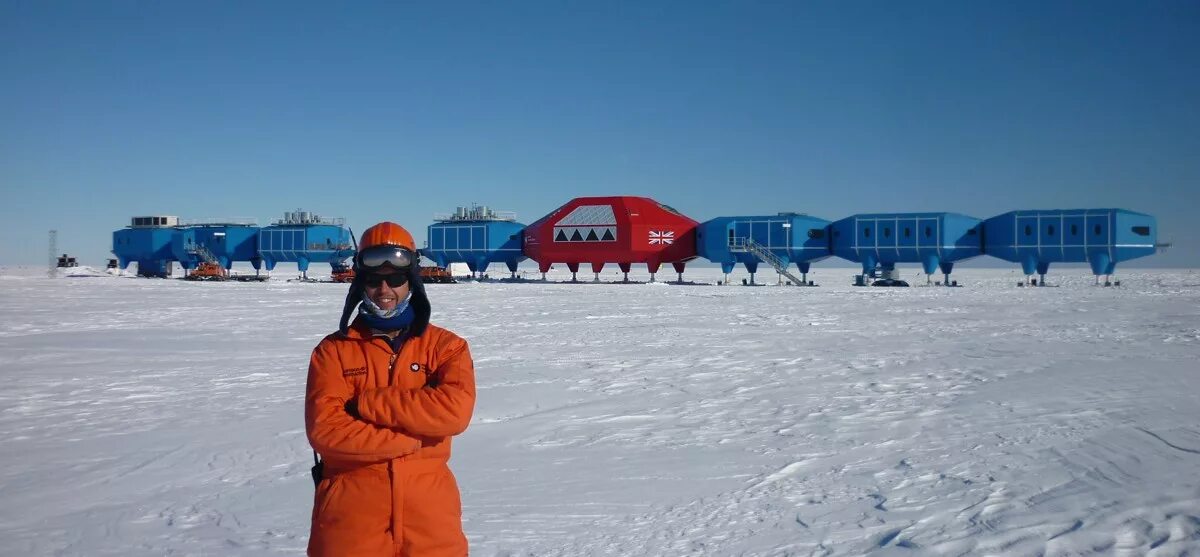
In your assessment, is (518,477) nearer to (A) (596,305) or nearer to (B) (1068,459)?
(B) (1068,459)

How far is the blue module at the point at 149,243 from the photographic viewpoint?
75.2 meters

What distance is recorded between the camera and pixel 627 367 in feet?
47.6

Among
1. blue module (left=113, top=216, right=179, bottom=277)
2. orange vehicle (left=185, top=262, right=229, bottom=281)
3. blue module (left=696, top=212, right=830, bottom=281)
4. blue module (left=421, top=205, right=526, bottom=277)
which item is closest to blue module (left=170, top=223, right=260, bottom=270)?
blue module (left=113, top=216, right=179, bottom=277)

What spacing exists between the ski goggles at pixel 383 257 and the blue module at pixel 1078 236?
51.2 meters

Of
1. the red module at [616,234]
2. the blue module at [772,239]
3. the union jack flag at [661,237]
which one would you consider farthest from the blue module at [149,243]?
the blue module at [772,239]

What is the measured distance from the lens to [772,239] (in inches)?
2135

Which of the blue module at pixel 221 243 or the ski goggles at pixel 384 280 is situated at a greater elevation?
the blue module at pixel 221 243

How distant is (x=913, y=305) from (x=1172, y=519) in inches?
1039

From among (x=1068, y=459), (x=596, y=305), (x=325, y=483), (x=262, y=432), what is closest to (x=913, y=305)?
(x=596, y=305)

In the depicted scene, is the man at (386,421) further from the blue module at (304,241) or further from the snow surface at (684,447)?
the blue module at (304,241)

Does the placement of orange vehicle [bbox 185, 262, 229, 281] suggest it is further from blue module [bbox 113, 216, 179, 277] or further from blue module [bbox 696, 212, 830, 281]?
blue module [bbox 696, 212, 830, 281]

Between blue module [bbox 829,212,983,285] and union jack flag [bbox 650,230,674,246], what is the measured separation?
1187 cm

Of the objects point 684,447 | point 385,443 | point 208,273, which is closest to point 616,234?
point 208,273

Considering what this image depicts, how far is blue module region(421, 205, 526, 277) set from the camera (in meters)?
64.2
